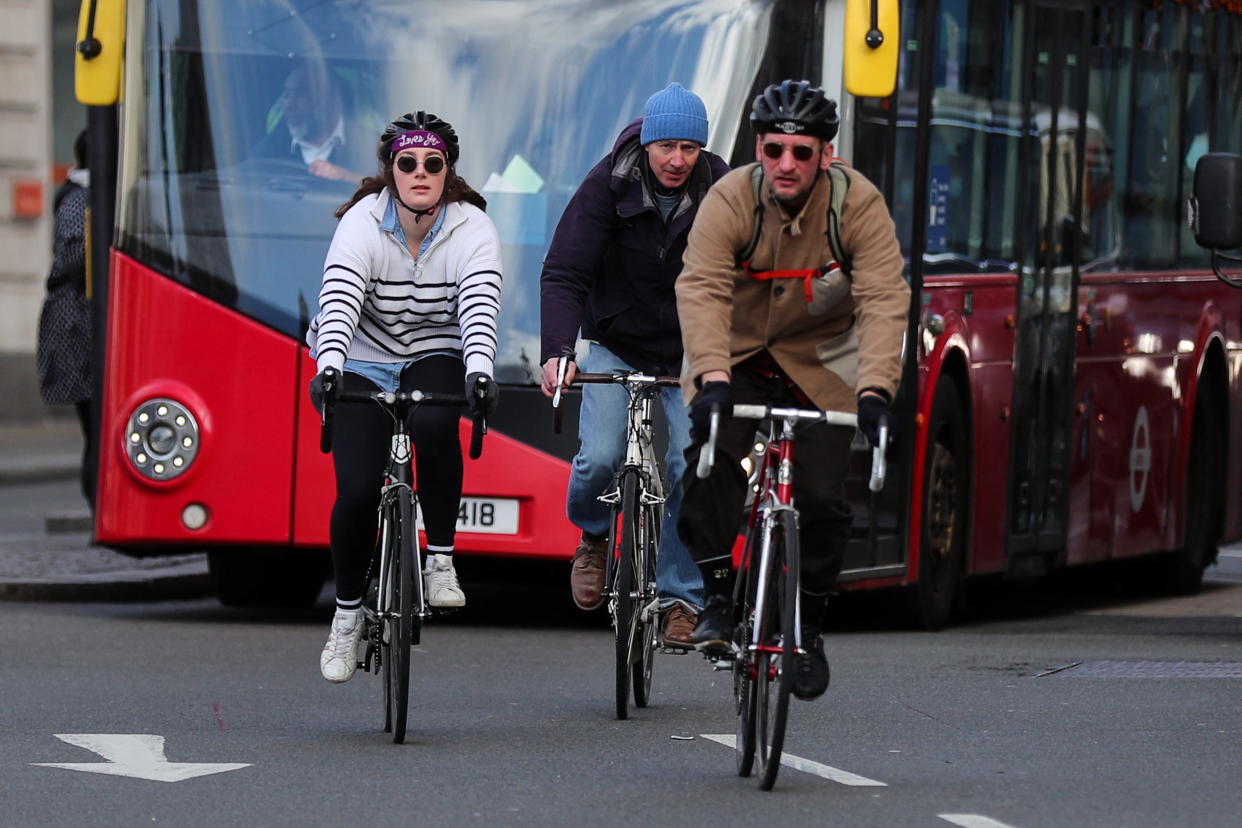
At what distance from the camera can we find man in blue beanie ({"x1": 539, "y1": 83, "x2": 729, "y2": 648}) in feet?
28.9

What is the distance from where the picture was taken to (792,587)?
7078mm

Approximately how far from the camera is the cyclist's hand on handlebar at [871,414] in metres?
6.96

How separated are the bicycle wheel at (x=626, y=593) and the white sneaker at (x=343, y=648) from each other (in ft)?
2.46

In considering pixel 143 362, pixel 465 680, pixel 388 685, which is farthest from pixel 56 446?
pixel 388 685

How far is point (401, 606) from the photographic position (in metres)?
8.15

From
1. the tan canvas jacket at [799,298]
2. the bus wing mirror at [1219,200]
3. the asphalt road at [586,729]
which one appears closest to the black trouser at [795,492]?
the tan canvas jacket at [799,298]

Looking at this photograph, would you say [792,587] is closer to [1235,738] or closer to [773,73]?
[1235,738]

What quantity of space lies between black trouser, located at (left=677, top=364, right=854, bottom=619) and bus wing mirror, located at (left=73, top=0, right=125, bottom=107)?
5.04m

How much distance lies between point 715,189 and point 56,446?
18.9 metres

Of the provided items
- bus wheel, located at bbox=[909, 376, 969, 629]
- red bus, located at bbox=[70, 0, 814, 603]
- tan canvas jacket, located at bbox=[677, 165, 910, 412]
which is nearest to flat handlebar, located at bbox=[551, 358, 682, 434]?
tan canvas jacket, located at bbox=[677, 165, 910, 412]

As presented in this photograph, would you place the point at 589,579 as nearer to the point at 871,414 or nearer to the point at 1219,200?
the point at 871,414

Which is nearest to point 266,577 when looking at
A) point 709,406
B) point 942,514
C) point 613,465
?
point 942,514

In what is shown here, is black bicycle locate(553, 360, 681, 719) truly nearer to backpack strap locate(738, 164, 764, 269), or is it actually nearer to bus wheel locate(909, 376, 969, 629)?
backpack strap locate(738, 164, 764, 269)

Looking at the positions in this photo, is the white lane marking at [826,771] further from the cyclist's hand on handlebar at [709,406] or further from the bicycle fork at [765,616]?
the cyclist's hand on handlebar at [709,406]
